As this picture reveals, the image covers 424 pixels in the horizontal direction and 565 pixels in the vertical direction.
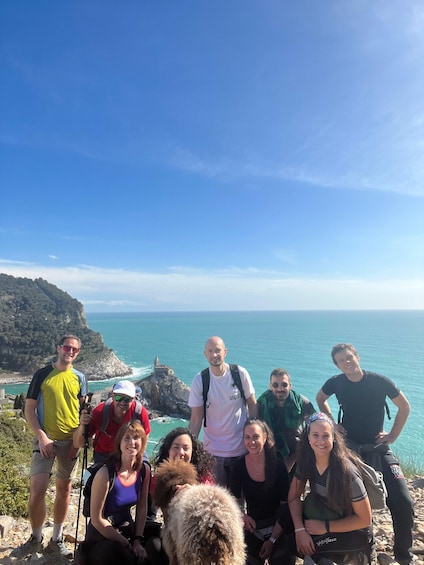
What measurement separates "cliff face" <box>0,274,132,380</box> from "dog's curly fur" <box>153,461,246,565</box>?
74088 millimetres

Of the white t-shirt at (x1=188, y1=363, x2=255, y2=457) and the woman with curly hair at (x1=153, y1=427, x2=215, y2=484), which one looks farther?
the white t-shirt at (x1=188, y1=363, x2=255, y2=457)

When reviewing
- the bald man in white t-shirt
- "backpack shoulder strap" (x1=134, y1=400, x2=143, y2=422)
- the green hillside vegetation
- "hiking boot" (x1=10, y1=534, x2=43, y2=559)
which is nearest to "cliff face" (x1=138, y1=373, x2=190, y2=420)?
the green hillside vegetation

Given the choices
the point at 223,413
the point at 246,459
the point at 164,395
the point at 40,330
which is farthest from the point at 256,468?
the point at 40,330

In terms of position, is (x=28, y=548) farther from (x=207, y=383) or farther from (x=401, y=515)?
(x=401, y=515)

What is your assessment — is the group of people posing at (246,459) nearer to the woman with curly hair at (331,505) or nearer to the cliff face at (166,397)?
the woman with curly hair at (331,505)

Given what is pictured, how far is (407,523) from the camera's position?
3717 mm

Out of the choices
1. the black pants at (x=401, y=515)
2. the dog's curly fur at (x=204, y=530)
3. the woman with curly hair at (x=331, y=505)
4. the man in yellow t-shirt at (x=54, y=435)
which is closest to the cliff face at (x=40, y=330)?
the man in yellow t-shirt at (x=54, y=435)

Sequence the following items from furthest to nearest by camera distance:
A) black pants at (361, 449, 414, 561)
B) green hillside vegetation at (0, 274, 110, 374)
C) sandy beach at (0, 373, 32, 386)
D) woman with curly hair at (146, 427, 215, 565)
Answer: green hillside vegetation at (0, 274, 110, 374) → sandy beach at (0, 373, 32, 386) → black pants at (361, 449, 414, 561) → woman with curly hair at (146, 427, 215, 565)

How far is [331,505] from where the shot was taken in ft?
10.6

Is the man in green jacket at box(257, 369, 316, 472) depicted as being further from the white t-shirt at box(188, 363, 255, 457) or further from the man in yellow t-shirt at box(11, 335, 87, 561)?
the man in yellow t-shirt at box(11, 335, 87, 561)

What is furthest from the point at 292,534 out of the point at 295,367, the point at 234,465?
the point at 295,367

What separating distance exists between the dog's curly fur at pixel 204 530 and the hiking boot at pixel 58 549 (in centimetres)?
227

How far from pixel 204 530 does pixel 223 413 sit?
2092 millimetres

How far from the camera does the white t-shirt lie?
4328 millimetres
